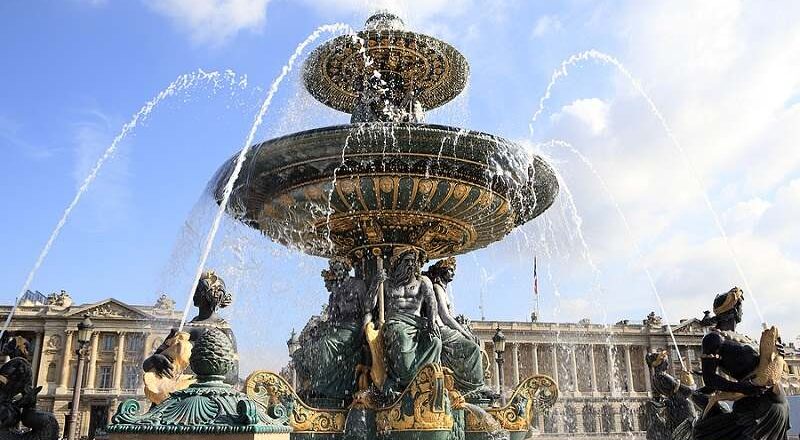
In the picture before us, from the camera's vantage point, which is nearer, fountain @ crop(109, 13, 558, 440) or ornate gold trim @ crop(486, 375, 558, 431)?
fountain @ crop(109, 13, 558, 440)

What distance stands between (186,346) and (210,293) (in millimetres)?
948

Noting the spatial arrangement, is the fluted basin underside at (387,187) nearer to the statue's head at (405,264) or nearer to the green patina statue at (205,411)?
the statue's head at (405,264)

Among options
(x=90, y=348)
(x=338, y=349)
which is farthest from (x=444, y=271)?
(x=90, y=348)

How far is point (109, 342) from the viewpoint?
2766 inches

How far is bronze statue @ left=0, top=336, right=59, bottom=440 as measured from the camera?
15.8ft

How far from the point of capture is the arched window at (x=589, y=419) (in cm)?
6189

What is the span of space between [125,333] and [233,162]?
225 ft

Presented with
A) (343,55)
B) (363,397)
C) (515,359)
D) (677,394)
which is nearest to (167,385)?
(363,397)

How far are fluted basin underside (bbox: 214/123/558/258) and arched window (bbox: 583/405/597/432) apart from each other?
188ft

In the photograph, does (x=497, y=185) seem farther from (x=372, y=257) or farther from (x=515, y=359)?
(x=515, y=359)

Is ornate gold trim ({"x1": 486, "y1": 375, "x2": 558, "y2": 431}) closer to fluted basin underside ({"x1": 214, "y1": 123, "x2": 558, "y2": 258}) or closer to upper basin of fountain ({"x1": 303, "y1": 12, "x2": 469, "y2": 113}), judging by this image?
fluted basin underside ({"x1": 214, "y1": 123, "x2": 558, "y2": 258})

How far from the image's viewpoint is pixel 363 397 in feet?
23.6

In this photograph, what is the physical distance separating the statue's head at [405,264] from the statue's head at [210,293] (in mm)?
3331

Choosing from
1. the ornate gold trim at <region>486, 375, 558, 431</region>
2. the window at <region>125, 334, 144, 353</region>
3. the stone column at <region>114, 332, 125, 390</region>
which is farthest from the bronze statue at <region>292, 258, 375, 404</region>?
the stone column at <region>114, 332, 125, 390</region>
